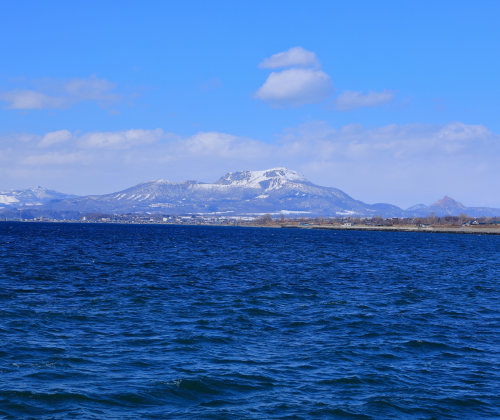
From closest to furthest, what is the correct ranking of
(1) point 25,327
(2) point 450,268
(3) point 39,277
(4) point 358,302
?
(1) point 25,327, (4) point 358,302, (3) point 39,277, (2) point 450,268

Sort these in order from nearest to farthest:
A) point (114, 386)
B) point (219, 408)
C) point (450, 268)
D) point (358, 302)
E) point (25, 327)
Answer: point (219, 408) < point (114, 386) < point (25, 327) < point (358, 302) < point (450, 268)

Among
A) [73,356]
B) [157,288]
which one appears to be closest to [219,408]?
[73,356]

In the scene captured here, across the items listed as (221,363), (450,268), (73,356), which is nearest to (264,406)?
(221,363)

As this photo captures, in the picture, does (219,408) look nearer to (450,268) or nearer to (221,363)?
(221,363)

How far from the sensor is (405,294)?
39.6m

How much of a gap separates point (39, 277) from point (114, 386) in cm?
3195

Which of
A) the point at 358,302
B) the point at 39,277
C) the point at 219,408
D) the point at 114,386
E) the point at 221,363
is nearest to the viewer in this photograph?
the point at 219,408

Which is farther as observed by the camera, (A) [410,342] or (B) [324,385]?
(A) [410,342]

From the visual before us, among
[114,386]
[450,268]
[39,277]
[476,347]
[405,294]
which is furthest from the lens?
[450,268]

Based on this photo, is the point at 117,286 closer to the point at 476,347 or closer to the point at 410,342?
the point at 410,342

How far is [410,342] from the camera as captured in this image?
24.2 meters

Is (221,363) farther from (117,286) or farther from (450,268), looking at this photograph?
(450,268)

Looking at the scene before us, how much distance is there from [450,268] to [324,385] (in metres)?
51.6

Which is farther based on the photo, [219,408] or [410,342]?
[410,342]
